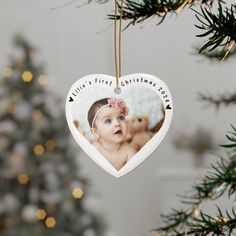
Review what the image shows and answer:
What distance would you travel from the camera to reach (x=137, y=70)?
7.07 ft

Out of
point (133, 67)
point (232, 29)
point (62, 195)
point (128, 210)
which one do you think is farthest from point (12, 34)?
point (232, 29)

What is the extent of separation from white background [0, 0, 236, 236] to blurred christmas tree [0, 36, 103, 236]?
77 mm

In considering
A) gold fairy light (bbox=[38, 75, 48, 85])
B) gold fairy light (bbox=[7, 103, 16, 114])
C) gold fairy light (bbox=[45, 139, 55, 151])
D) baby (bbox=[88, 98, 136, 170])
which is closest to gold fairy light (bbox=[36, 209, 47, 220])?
gold fairy light (bbox=[45, 139, 55, 151])

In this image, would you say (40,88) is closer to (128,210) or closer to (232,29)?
(128,210)

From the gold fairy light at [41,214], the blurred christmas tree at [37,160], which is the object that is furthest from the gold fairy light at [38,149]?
the gold fairy light at [41,214]

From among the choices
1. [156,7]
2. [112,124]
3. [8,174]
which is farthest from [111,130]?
[8,174]

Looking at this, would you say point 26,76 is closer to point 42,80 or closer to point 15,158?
point 42,80

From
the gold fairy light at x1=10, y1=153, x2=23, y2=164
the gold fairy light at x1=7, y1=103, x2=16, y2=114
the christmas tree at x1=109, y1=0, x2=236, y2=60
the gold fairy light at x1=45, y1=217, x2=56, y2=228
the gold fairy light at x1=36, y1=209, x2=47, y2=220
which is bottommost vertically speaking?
the gold fairy light at x1=45, y1=217, x2=56, y2=228

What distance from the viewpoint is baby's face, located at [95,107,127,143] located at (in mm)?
563

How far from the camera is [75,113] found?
0.58 m

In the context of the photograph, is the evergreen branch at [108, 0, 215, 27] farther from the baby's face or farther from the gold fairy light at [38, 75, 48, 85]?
the gold fairy light at [38, 75, 48, 85]

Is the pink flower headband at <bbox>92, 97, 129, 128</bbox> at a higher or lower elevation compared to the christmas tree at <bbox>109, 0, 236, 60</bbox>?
lower

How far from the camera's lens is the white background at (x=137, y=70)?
212 centimetres

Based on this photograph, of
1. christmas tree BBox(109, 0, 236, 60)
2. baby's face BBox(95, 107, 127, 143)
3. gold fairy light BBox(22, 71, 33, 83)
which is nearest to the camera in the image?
christmas tree BBox(109, 0, 236, 60)
